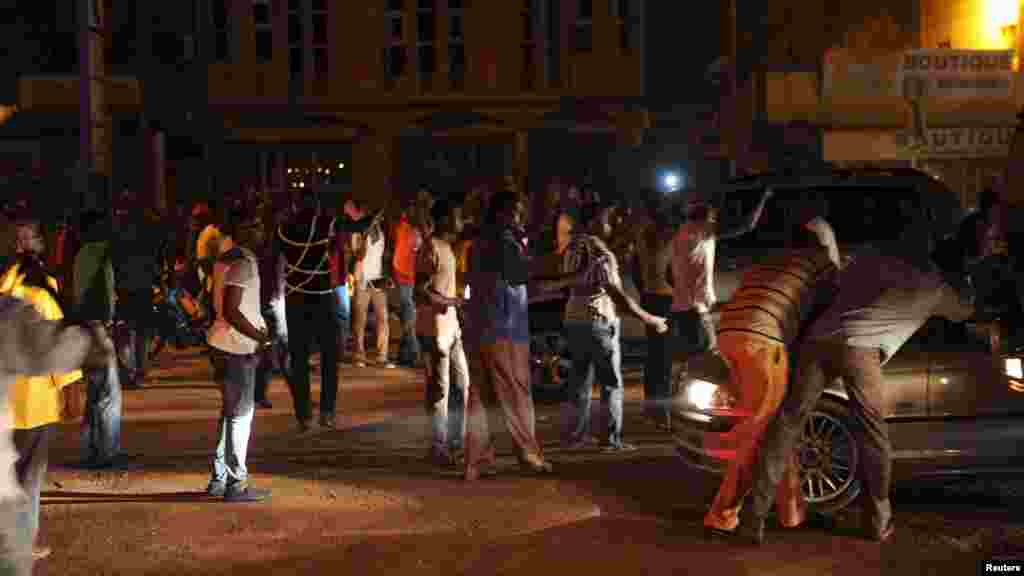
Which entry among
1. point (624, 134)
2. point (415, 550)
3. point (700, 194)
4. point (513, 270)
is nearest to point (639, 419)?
point (700, 194)

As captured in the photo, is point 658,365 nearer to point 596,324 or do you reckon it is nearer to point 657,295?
point 657,295

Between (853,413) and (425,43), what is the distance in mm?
28839

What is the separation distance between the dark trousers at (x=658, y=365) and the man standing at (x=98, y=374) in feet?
14.2

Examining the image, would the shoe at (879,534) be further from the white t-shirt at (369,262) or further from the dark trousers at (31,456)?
the white t-shirt at (369,262)

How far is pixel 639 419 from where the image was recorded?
12516 mm

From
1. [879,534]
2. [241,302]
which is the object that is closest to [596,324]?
[241,302]

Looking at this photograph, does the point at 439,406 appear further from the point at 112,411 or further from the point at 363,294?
the point at 363,294

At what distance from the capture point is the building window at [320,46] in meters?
35.6

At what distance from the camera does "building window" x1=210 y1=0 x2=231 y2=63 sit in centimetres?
3547

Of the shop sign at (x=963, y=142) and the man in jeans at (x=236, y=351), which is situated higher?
the shop sign at (x=963, y=142)

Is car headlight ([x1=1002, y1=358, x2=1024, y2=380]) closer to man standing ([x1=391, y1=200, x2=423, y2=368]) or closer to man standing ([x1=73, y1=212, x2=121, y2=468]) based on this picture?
man standing ([x1=73, y1=212, x2=121, y2=468])

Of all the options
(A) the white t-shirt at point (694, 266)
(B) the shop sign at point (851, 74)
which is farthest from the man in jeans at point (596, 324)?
(B) the shop sign at point (851, 74)
